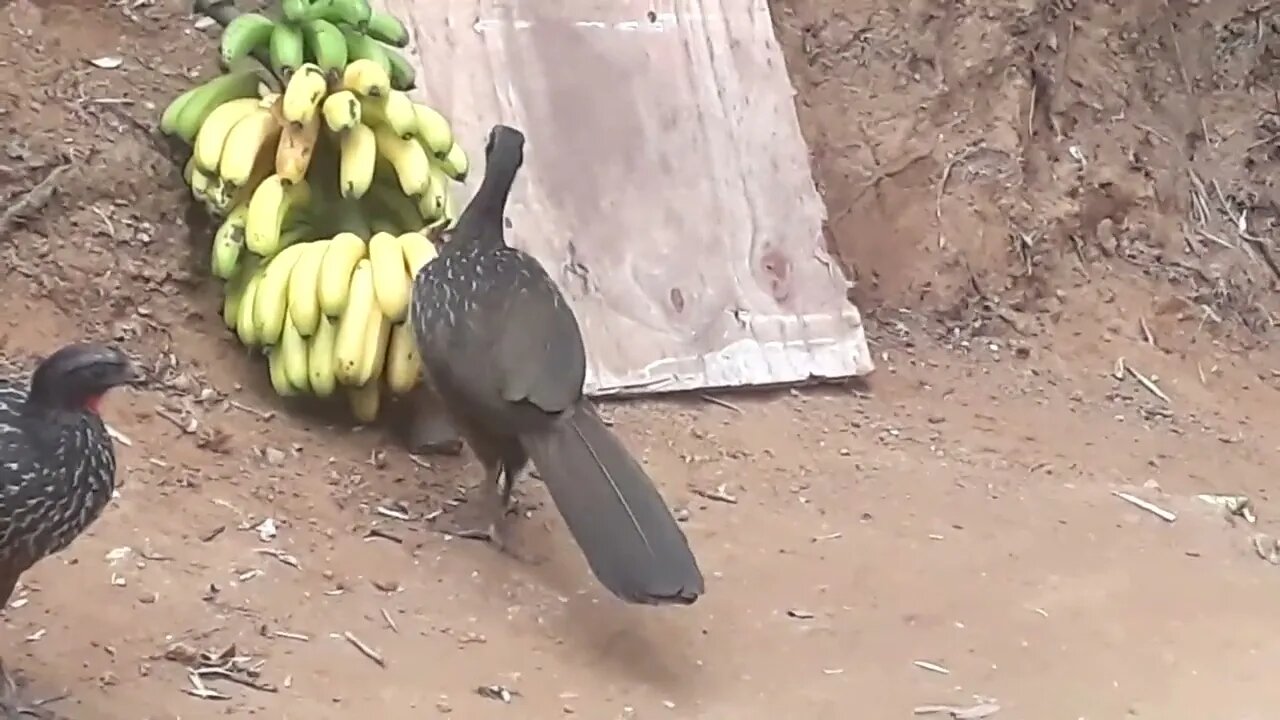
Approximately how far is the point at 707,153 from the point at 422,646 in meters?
2.28

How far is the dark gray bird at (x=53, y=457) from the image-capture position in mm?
2611

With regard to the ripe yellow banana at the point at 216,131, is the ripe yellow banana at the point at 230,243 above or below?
below

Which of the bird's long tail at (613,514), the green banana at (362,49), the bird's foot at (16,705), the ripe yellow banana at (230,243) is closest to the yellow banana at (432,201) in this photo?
the green banana at (362,49)

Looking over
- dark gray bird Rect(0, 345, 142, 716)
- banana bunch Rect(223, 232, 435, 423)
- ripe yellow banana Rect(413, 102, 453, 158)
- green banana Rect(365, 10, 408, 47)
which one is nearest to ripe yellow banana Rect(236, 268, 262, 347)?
banana bunch Rect(223, 232, 435, 423)

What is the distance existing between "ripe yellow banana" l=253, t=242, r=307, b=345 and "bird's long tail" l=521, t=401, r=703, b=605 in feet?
2.58

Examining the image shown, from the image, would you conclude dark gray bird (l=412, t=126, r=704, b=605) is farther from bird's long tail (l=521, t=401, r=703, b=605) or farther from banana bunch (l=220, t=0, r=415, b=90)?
banana bunch (l=220, t=0, r=415, b=90)

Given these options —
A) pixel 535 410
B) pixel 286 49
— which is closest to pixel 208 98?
pixel 286 49

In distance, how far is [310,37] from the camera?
4227mm

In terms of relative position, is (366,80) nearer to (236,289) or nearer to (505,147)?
(505,147)

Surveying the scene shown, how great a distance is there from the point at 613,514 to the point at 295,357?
1058mm

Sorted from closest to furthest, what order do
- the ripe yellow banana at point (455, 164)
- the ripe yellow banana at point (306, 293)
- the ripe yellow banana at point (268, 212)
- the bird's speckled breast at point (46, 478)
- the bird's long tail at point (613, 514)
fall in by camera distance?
the bird's speckled breast at point (46, 478) < the bird's long tail at point (613, 514) < the ripe yellow banana at point (306, 293) < the ripe yellow banana at point (268, 212) < the ripe yellow banana at point (455, 164)

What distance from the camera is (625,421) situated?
4504 millimetres

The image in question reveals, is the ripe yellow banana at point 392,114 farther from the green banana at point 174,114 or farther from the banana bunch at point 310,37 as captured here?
the green banana at point 174,114

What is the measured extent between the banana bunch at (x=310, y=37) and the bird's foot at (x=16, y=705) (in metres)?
1.87
